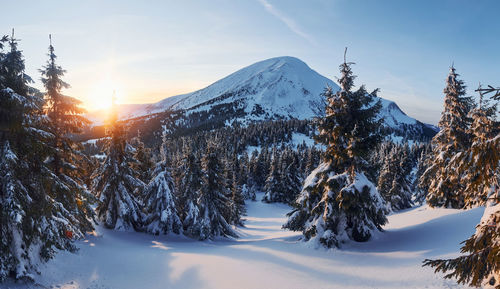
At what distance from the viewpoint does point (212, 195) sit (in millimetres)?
27000

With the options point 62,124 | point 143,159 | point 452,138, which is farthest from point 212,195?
A: point 452,138

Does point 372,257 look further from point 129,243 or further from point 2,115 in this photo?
point 2,115

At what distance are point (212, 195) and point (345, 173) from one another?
14.9 metres

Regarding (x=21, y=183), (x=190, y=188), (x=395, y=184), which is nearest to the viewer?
(x=21, y=183)

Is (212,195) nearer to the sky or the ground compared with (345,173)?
nearer to the ground

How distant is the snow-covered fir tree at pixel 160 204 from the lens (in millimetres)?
23250

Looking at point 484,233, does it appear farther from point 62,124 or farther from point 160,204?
point 160,204

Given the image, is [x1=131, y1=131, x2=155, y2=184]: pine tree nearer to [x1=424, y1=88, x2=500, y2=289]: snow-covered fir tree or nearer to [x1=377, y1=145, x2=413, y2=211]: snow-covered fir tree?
[x1=424, y1=88, x2=500, y2=289]: snow-covered fir tree

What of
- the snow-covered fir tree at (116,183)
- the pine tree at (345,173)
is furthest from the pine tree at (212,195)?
the pine tree at (345,173)

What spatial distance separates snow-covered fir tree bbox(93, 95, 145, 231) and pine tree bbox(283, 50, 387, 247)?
14.2m

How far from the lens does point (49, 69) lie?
51.9 ft

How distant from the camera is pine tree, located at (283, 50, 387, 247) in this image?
1584cm

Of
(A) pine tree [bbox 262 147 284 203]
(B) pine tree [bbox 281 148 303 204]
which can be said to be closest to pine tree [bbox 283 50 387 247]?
(B) pine tree [bbox 281 148 303 204]

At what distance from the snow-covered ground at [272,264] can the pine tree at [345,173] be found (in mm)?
1103
